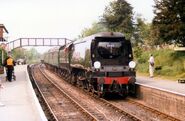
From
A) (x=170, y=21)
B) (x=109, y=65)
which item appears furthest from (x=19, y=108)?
(x=170, y=21)

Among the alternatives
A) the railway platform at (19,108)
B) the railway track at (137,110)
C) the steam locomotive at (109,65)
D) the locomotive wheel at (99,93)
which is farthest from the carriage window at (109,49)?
the railway platform at (19,108)

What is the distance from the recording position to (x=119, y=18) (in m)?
54.3

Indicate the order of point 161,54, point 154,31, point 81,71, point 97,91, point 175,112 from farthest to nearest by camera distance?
point 161,54 < point 154,31 < point 81,71 < point 97,91 < point 175,112

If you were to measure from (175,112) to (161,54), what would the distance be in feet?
61.4

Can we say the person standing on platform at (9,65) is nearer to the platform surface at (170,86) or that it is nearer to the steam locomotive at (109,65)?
the steam locomotive at (109,65)

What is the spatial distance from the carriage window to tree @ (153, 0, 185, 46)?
8208 millimetres

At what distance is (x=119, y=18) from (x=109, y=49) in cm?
3224

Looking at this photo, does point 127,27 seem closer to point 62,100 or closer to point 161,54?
point 161,54

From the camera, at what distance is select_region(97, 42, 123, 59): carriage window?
22.3 metres

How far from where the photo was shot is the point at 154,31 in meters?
31.9

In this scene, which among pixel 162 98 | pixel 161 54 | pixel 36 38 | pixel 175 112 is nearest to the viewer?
pixel 175 112

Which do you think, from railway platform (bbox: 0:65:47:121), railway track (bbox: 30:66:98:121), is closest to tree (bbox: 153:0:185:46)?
railway track (bbox: 30:66:98:121)

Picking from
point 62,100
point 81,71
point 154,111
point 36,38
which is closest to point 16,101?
point 62,100

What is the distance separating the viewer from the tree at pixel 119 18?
53.6m
